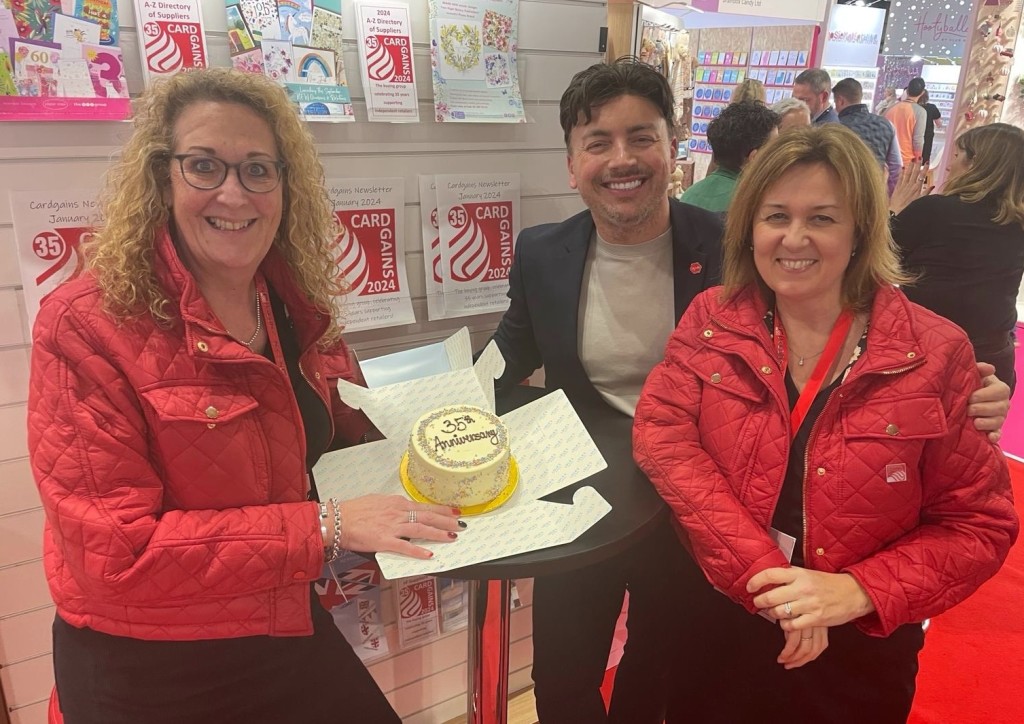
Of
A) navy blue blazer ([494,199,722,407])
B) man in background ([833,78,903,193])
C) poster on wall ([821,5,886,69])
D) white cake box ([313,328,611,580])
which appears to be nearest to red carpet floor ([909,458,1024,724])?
navy blue blazer ([494,199,722,407])

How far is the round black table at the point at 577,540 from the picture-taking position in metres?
1.13

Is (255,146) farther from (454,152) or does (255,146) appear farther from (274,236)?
(454,152)

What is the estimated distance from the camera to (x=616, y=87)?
1.69 meters

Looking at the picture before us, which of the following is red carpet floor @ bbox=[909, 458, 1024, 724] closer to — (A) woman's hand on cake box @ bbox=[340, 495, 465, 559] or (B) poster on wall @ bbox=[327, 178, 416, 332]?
(A) woman's hand on cake box @ bbox=[340, 495, 465, 559]

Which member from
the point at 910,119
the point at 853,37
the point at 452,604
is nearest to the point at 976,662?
the point at 452,604

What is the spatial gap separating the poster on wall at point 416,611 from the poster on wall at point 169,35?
160 centimetres

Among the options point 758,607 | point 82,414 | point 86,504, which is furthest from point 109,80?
point 758,607

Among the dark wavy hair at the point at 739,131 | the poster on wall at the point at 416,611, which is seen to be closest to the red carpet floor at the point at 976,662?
the poster on wall at the point at 416,611

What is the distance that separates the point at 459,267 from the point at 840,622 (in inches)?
54.5

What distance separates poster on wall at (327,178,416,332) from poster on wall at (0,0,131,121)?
549 millimetres

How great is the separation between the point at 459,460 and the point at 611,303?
29.6 inches

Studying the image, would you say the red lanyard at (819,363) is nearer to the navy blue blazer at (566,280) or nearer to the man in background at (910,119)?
the navy blue blazer at (566,280)

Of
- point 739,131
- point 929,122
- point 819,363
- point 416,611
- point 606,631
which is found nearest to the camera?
point 819,363

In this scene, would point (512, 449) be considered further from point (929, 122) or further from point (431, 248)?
point (929, 122)
